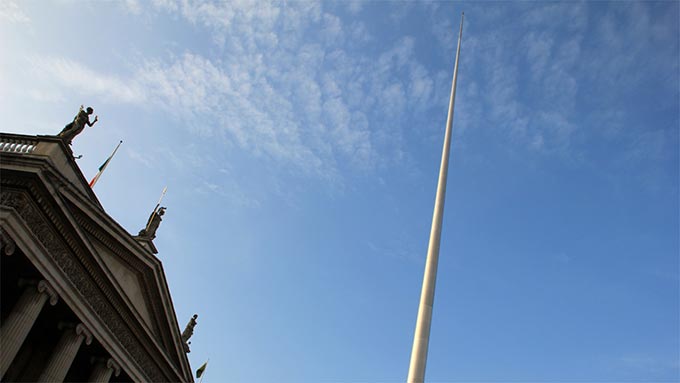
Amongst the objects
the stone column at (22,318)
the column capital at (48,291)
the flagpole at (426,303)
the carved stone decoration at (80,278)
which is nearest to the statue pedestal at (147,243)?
the carved stone decoration at (80,278)

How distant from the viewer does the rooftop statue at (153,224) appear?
2908cm

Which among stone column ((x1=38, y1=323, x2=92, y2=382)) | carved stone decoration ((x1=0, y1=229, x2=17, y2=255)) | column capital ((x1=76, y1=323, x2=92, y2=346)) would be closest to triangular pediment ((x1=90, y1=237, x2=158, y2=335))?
column capital ((x1=76, y1=323, x2=92, y2=346))

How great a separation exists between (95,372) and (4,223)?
10.1m

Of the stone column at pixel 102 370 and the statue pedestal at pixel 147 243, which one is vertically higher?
the statue pedestal at pixel 147 243

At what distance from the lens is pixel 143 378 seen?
26797mm

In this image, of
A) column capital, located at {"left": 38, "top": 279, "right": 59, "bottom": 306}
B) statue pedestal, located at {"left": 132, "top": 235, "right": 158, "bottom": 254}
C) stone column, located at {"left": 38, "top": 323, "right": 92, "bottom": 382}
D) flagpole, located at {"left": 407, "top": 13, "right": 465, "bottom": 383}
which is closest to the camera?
flagpole, located at {"left": 407, "top": 13, "right": 465, "bottom": 383}

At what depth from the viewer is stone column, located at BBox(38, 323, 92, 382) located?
71.1ft

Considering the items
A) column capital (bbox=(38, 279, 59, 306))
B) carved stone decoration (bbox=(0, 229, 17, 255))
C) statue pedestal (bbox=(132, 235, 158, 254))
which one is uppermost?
statue pedestal (bbox=(132, 235, 158, 254))

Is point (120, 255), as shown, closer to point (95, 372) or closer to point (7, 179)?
point (95, 372)

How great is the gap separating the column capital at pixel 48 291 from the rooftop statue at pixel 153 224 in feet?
27.5

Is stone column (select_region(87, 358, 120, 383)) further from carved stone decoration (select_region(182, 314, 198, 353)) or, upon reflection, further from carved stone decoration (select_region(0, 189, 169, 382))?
carved stone decoration (select_region(182, 314, 198, 353))

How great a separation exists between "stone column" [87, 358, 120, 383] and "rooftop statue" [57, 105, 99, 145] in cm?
1056

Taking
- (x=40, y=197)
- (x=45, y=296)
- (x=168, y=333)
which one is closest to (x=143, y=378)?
(x=168, y=333)

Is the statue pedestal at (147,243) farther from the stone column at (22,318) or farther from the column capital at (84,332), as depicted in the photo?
the stone column at (22,318)
